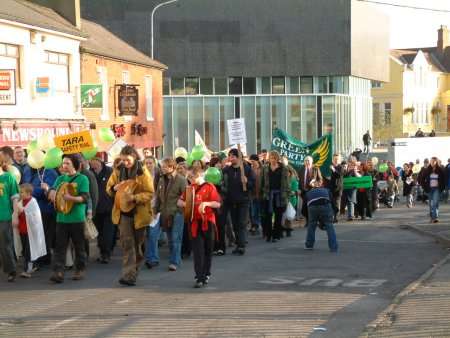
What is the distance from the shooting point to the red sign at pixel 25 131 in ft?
83.4

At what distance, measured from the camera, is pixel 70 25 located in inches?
1241

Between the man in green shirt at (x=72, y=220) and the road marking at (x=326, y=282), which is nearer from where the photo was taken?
the road marking at (x=326, y=282)

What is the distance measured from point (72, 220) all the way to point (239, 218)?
4539 millimetres

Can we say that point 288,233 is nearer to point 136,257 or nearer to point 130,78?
point 136,257

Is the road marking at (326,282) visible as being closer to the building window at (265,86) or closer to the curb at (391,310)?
the curb at (391,310)

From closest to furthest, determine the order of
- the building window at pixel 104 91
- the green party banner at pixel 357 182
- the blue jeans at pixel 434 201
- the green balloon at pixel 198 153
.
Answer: the green balloon at pixel 198 153 → the blue jeans at pixel 434 201 → the green party banner at pixel 357 182 → the building window at pixel 104 91

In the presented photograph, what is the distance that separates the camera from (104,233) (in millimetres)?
14531

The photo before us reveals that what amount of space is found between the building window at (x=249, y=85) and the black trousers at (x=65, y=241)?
43216 millimetres

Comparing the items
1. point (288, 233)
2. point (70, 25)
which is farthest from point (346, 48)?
point (288, 233)

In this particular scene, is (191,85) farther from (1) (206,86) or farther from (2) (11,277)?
(2) (11,277)

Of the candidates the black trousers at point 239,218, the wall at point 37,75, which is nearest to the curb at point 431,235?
the black trousers at point 239,218

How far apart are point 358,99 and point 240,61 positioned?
1011cm

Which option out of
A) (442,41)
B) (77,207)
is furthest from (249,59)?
(442,41)

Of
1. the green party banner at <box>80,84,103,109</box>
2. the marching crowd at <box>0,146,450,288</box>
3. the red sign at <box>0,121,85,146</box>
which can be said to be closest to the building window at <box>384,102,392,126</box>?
the green party banner at <box>80,84,103,109</box>
